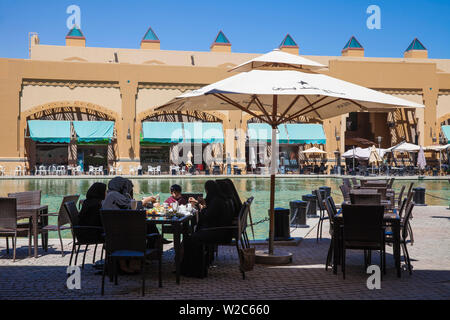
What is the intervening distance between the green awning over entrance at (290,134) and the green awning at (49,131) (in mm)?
13053

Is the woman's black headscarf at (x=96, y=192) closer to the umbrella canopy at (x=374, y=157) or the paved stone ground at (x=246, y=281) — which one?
the paved stone ground at (x=246, y=281)

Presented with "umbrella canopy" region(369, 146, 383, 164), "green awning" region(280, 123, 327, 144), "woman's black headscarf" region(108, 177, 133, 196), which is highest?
"green awning" region(280, 123, 327, 144)

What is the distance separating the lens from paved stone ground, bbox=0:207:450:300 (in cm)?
541

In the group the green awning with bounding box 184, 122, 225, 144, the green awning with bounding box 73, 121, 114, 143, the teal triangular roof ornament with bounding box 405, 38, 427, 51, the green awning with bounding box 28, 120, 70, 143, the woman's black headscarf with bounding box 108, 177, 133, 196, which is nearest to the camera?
the woman's black headscarf with bounding box 108, 177, 133, 196

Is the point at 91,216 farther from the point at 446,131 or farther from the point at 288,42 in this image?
the point at 288,42

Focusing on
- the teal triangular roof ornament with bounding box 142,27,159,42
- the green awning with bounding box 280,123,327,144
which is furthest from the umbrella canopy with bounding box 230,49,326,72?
the teal triangular roof ornament with bounding box 142,27,159,42

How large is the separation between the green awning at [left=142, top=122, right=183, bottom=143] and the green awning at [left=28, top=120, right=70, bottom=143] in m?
5.29

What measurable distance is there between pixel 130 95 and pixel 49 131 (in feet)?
19.6

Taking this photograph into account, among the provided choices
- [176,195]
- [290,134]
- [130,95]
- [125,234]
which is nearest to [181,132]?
[130,95]

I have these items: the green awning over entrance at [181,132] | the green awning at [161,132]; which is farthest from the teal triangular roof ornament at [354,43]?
the green awning at [161,132]

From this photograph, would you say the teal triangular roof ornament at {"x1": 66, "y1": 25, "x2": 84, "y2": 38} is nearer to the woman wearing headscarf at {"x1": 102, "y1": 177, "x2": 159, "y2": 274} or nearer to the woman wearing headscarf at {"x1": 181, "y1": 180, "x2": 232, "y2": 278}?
the woman wearing headscarf at {"x1": 102, "y1": 177, "x2": 159, "y2": 274}

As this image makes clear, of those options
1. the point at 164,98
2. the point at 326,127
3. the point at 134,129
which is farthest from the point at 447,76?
the point at 134,129
